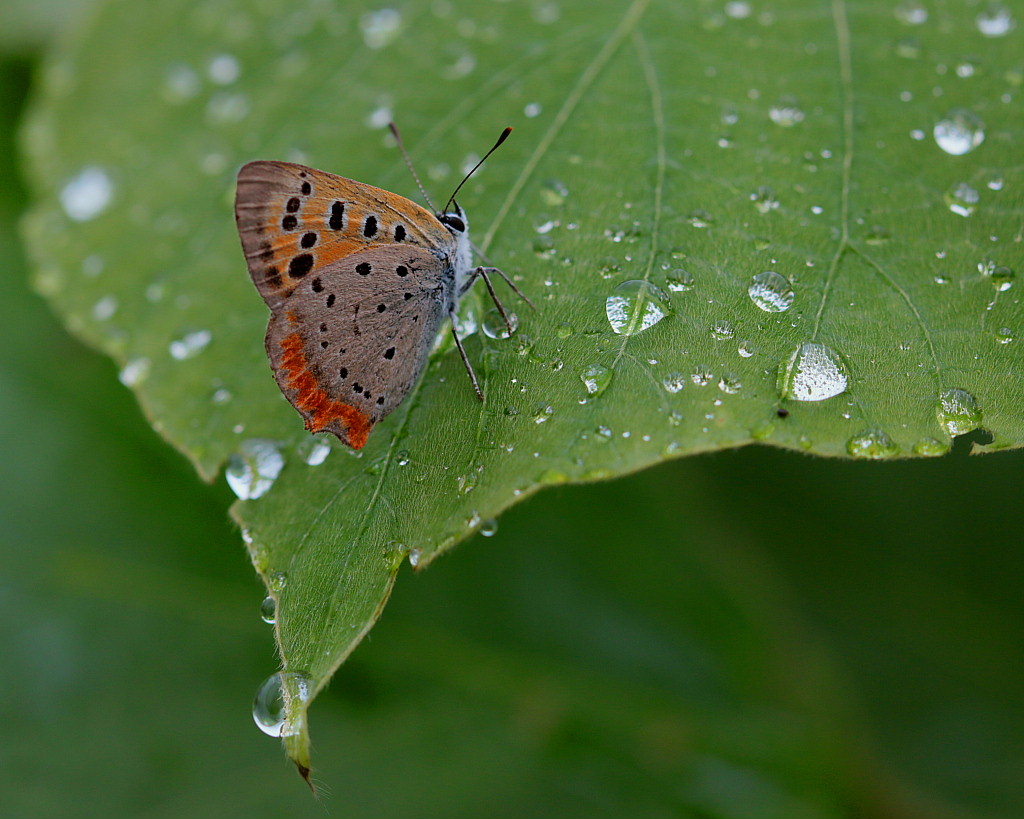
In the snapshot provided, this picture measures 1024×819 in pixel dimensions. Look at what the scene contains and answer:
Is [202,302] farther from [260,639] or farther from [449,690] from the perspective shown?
[449,690]

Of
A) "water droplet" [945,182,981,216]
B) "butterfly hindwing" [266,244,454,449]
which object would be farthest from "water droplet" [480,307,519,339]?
"water droplet" [945,182,981,216]

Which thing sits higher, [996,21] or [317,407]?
[996,21]

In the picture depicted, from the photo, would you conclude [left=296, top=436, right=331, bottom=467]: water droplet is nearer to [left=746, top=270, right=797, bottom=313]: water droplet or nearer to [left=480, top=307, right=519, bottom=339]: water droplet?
[left=480, top=307, right=519, bottom=339]: water droplet

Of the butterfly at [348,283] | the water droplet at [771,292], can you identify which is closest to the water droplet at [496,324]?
the butterfly at [348,283]

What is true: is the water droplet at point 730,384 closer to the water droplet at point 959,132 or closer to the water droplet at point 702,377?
the water droplet at point 702,377

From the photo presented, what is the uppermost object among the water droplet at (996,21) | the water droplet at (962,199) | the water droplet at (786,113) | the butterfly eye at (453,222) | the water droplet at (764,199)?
the water droplet at (996,21)

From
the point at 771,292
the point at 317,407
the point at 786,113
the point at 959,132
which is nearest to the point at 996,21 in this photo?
the point at 959,132

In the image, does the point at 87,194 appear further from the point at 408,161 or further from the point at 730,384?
the point at 730,384
